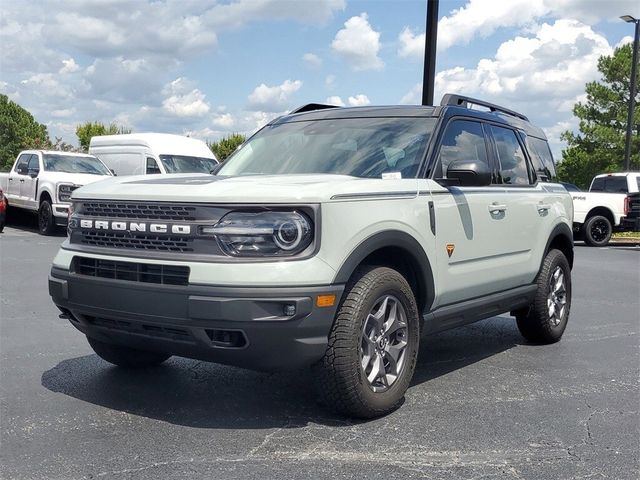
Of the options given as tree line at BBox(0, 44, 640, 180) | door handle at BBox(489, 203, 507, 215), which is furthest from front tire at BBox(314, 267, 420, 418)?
tree line at BBox(0, 44, 640, 180)

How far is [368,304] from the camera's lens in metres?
3.89

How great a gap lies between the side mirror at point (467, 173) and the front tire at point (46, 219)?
13555mm

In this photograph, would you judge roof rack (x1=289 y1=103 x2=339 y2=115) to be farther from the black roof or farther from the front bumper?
the front bumper

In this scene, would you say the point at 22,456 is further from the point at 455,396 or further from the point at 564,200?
the point at 564,200

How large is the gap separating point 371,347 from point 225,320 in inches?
36.3

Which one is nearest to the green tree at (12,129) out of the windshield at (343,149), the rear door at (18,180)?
the rear door at (18,180)

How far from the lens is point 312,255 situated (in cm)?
366

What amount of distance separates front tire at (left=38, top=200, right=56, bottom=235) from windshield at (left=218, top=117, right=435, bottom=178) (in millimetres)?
12208

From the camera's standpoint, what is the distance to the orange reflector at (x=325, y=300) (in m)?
3.64

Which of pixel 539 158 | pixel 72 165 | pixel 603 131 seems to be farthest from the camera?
pixel 603 131

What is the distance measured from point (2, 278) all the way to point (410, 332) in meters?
6.89

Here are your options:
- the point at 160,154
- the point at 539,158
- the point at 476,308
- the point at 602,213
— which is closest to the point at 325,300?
the point at 476,308

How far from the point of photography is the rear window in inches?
772

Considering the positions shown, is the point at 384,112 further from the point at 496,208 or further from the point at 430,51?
the point at 430,51
